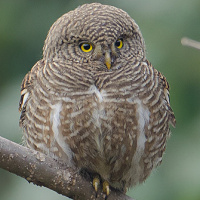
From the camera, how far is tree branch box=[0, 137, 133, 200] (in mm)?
4457

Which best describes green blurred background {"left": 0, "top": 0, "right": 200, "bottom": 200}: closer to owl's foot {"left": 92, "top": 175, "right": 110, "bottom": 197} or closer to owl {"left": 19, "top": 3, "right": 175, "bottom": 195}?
owl {"left": 19, "top": 3, "right": 175, "bottom": 195}

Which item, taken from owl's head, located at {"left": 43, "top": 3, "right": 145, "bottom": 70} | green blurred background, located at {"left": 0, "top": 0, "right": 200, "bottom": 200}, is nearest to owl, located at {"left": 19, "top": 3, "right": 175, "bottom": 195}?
owl's head, located at {"left": 43, "top": 3, "right": 145, "bottom": 70}

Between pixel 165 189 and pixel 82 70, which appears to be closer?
pixel 82 70

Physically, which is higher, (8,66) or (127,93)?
(127,93)

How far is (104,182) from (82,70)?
0.81m

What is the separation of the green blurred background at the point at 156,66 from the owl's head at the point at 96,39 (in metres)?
0.90

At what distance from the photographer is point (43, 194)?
5.89 m

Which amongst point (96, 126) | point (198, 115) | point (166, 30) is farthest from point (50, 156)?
point (166, 30)

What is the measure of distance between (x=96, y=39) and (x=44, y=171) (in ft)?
3.30

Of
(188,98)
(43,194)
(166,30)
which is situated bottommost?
(43,194)

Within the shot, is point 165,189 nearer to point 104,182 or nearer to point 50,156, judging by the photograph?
point 104,182

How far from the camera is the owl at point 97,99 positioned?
4992mm

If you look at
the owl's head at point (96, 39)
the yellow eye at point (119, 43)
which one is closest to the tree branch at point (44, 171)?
the owl's head at point (96, 39)

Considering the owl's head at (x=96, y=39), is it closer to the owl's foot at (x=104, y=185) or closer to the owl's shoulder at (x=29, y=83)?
the owl's shoulder at (x=29, y=83)
